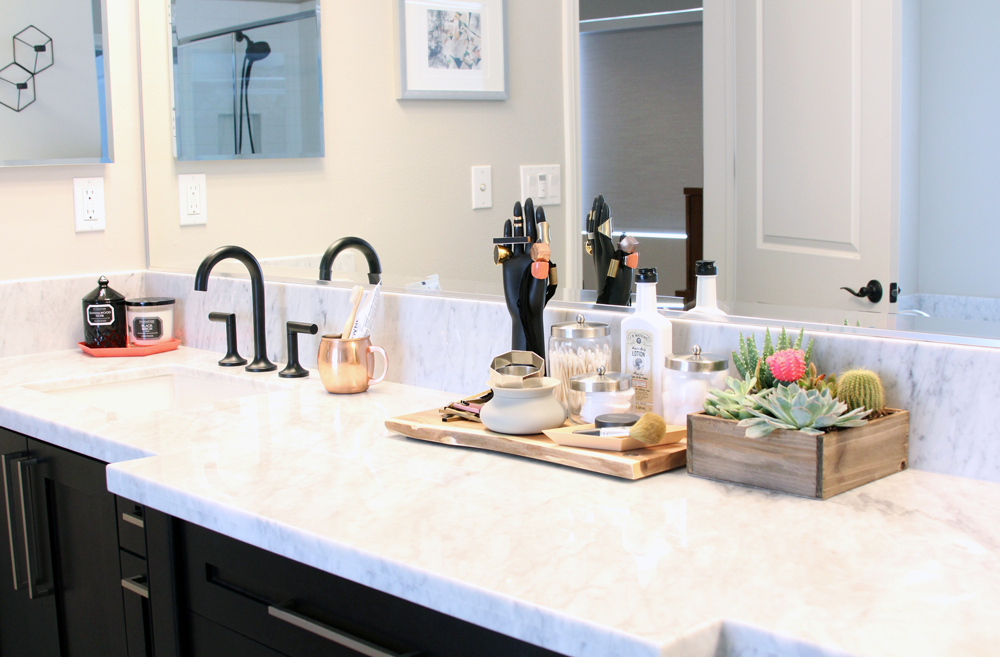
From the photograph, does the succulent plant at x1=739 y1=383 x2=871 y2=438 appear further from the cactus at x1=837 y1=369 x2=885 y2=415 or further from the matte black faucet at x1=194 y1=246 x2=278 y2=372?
the matte black faucet at x1=194 y1=246 x2=278 y2=372

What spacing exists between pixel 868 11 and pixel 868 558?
643 millimetres

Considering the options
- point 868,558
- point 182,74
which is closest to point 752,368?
point 868,558

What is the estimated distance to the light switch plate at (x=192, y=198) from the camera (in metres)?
2.33

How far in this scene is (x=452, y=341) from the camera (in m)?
1.75

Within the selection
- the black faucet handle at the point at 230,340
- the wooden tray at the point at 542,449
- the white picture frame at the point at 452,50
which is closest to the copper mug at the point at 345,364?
the wooden tray at the point at 542,449

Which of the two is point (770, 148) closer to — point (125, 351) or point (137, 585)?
point (137, 585)

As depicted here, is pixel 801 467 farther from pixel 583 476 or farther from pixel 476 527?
pixel 476 527

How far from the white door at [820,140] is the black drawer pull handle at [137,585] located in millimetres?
1035

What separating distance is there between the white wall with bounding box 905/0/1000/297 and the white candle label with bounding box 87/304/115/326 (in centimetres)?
183

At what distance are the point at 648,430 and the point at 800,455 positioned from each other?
0.20m

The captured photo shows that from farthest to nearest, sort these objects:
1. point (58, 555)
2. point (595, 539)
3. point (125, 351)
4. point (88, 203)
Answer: point (88, 203) → point (125, 351) → point (58, 555) → point (595, 539)

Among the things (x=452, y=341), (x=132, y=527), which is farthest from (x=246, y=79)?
(x=132, y=527)

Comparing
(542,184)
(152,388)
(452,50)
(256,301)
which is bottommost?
(152,388)

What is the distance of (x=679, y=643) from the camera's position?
77 cm
